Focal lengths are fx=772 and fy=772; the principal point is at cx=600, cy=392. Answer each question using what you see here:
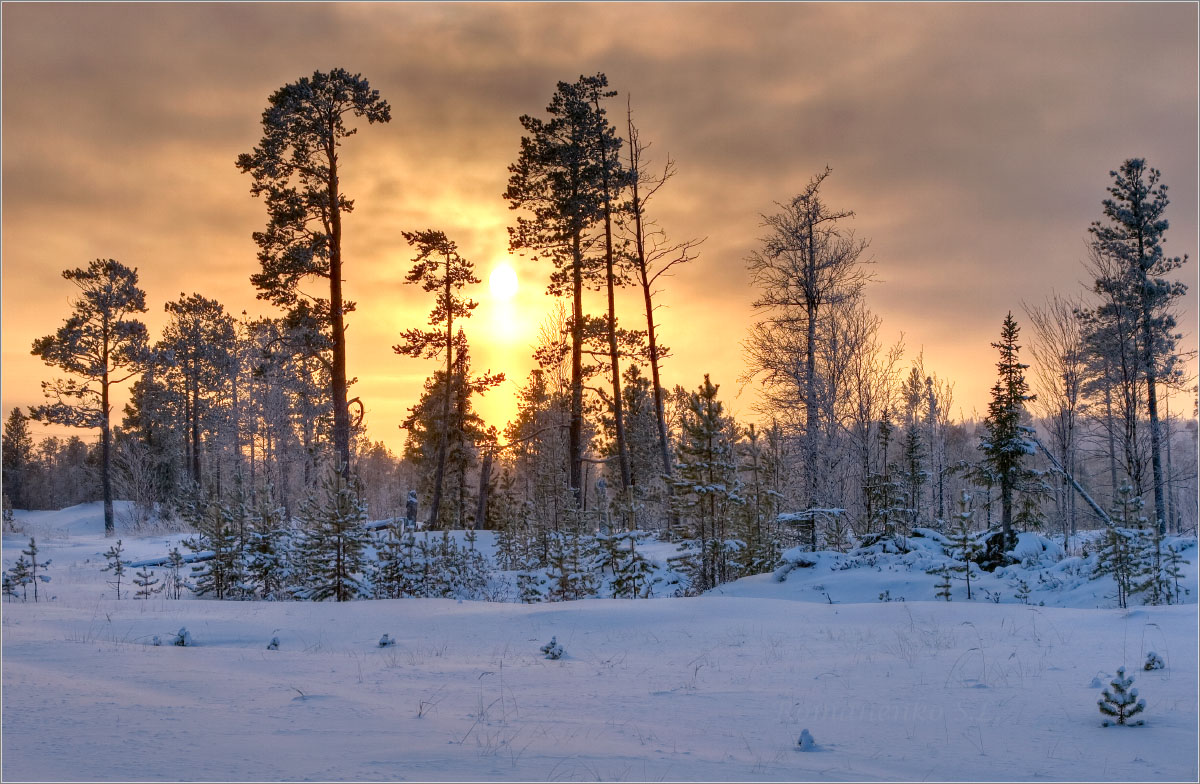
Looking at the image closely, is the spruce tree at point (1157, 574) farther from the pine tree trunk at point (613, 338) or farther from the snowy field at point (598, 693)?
the pine tree trunk at point (613, 338)

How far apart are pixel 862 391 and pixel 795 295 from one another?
11.9ft

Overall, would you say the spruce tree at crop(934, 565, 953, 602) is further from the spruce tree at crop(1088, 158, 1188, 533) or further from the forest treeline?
the spruce tree at crop(1088, 158, 1188, 533)

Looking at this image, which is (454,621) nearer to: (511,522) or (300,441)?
(511,522)

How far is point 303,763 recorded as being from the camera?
166 inches

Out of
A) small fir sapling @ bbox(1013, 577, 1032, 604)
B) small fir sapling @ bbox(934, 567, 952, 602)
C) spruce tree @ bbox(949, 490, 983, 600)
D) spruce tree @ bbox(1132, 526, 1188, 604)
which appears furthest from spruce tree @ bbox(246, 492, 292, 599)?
spruce tree @ bbox(1132, 526, 1188, 604)

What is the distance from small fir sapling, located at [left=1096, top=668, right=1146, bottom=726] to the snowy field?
12 cm

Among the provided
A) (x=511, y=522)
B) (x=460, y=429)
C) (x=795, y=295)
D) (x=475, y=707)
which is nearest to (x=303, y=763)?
(x=475, y=707)

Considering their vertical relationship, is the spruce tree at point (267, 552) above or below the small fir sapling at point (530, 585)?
above

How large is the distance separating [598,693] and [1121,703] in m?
3.76

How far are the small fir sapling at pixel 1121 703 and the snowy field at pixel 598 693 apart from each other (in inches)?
4.8

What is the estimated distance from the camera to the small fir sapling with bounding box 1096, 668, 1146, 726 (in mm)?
4914

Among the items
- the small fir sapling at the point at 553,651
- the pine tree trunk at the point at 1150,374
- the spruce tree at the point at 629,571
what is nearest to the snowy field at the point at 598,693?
the small fir sapling at the point at 553,651

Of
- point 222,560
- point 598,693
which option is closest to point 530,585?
point 222,560

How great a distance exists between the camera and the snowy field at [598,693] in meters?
4.32
